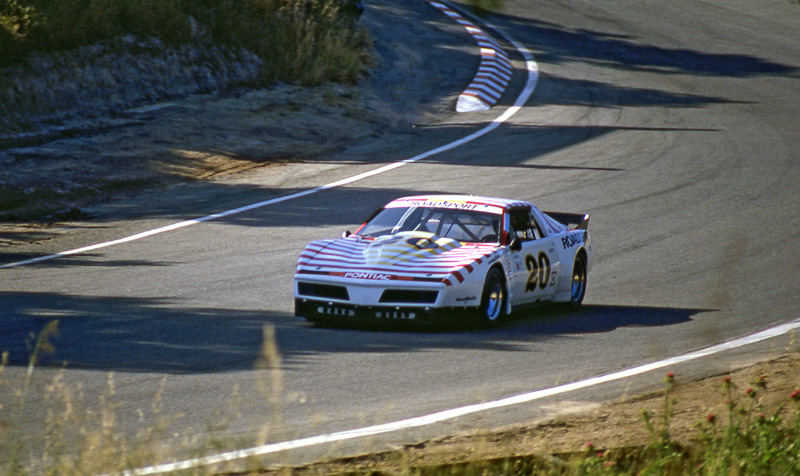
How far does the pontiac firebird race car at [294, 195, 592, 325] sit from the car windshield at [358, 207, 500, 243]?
10 mm

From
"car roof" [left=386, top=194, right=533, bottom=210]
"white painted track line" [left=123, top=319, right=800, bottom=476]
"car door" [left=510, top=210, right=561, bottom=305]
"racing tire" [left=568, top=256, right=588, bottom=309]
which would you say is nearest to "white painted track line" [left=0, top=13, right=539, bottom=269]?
"car roof" [left=386, top=194, right=533, bottom=210]

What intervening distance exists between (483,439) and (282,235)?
8.56 metres

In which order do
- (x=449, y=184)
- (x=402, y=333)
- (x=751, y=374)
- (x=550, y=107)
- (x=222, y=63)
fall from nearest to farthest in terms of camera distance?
(x=751, y=374), (x=402, y=333), (x=449, y=184), (x=222, y=63), (x=550, y=107)

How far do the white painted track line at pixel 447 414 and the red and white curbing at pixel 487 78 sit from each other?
14869mm

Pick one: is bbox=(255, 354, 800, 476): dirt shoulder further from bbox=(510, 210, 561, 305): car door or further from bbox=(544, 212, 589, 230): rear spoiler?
bbox=(544, 212, 589, 230): rear spoiler

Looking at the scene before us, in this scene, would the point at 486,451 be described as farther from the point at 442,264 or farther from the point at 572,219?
the point at 572,219

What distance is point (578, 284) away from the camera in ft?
36.4

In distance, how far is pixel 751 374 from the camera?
7.70 meters

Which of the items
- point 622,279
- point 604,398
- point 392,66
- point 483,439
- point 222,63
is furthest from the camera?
point 392,66

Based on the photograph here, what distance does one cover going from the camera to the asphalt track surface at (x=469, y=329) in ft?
22.6

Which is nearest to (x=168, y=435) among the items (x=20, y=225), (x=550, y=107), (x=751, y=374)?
(x=751, y=374)

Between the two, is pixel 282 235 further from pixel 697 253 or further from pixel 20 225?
pixel 697 253

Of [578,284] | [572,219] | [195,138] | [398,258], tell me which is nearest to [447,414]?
[398,258]

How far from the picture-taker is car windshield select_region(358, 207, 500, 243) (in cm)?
1024
